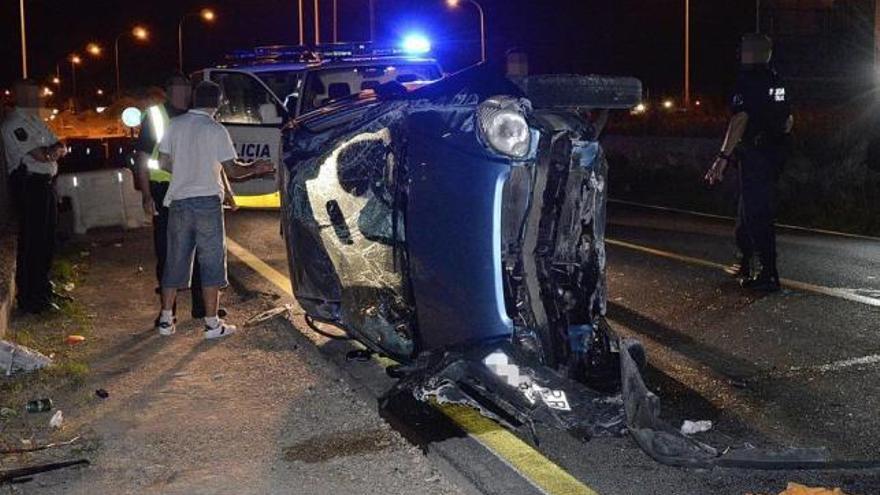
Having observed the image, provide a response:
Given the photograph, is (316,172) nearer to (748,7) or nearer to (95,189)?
(95,189)

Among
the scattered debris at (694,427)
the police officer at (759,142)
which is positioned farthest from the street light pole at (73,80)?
the scattered debris at (694,427)

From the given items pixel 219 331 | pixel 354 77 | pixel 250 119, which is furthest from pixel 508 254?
pixel 250 119

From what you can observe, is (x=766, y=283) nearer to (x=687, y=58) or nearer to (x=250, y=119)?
(x=250, y=119)

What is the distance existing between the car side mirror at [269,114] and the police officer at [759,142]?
21.9ft

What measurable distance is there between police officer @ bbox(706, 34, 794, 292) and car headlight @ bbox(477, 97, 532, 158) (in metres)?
3.91

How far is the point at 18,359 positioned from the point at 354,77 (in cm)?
767

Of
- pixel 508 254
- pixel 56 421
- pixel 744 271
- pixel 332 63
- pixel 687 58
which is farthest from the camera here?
pixel 687 58

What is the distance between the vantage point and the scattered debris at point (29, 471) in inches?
175

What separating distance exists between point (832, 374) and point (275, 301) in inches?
167

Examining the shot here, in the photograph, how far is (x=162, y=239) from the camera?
764 cm

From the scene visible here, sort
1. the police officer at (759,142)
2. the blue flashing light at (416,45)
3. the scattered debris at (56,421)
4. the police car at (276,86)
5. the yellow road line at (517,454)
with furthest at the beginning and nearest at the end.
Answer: the blue flashing light at (416,45), the police car at (276,86), the police officer at (759,142), the scattered debris at (56,421), the yellow road line at (517,454)

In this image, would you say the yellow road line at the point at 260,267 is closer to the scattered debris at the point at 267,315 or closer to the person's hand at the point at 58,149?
the scattered debris at the point at 267,315

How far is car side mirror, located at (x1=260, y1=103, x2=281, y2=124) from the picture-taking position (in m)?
13.4

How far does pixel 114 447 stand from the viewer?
4887 mm
